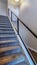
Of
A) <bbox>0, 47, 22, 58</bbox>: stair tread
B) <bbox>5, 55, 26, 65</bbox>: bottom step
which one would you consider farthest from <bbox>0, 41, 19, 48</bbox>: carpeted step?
<bbox>5, 55, 26, 65</bbox>: bottom step

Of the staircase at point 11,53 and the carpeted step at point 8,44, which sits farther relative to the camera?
the carpeted step at point 8,44

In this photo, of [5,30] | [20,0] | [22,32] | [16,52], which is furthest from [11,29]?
[20,0]

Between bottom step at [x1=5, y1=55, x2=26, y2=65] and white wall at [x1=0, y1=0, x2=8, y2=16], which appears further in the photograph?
white wall at [x1=0, y1=0, x2=8, y2=16]

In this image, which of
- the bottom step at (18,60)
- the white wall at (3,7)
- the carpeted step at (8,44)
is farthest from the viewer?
the white wall at (3,7)

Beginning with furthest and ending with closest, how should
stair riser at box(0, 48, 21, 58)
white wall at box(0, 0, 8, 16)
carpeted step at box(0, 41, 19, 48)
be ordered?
white wall at box(0, 0, 8, 16), carpeted step at box(0, 41, 19, 48), stair riser at box(0, 48, 21, 58)

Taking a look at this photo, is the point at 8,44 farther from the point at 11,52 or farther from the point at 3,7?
the point at 3,7

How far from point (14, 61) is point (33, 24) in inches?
112

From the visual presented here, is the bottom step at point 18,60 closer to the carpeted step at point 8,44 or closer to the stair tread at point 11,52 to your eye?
the stair tread at point 11,52

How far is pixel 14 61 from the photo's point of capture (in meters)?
2.50

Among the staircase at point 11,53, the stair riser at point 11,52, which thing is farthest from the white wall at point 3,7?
the stair riser at point 11,52

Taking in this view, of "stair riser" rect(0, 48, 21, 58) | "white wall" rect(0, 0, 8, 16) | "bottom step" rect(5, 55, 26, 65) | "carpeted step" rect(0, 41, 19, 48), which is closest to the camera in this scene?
"bottom step" rect(5, 55, 26, 65)

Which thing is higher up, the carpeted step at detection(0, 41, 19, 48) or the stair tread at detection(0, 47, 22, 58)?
the carpeted step at detection(0, 41, 19, 48)

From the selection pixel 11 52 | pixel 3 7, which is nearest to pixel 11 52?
pixel 11 52

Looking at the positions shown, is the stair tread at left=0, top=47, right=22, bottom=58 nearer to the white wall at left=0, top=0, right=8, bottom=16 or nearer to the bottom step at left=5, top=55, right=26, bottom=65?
the bottom step at left=5, top=55, right=26, bottom=65
